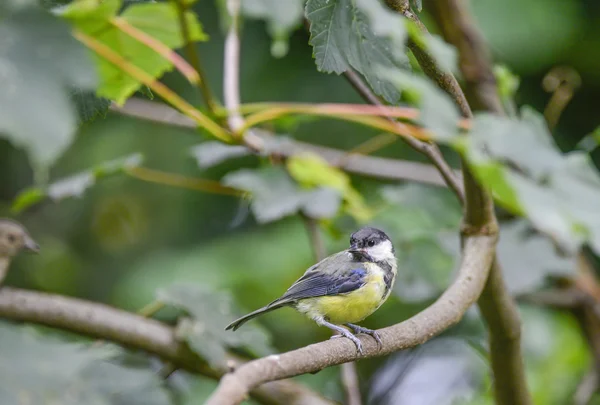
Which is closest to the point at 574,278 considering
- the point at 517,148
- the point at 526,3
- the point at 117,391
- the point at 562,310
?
the point at 562,310

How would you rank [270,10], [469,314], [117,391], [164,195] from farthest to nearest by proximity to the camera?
1. [164,195]
2. [469,314]
3. [270,10]
4. [117,391]

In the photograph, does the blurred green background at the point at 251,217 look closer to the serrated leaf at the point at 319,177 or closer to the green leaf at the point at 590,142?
the serrated leaf at the point at 319,177

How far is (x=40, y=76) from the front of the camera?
42.1 inches

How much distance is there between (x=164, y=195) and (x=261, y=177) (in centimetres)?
252

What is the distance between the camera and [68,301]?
2688 mm

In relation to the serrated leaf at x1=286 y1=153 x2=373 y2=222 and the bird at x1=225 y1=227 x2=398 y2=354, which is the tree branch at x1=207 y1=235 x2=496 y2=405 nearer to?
the bird at x1=225 y1=227 x2=398 y2=354

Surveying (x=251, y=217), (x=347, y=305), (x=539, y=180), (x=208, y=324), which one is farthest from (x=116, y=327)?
(x=251, y=217)

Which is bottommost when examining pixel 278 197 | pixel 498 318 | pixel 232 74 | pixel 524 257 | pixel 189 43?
pixel 524 257

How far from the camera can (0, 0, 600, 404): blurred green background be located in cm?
392

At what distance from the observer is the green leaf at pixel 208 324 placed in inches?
104

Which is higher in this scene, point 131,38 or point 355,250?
point 131,38

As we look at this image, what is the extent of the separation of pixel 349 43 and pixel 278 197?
1.46 metres

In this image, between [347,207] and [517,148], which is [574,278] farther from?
[517,148]

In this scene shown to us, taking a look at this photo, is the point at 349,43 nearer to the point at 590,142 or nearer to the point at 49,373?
the point at 49,373
